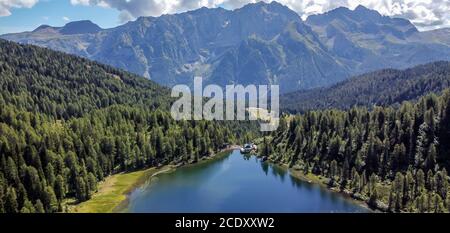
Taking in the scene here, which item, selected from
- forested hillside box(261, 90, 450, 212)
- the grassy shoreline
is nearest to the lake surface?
the grassy shoreline

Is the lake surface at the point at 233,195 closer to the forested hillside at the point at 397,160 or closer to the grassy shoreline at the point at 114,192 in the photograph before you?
the grassy shoreline at the point at 114,192

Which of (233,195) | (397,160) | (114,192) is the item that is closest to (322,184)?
(397,160)

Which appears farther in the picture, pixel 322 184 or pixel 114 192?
pixel 322 184

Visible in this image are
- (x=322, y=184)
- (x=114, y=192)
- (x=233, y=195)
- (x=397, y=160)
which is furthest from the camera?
(x=322, y=184)

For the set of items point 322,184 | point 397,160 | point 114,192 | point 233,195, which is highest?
point 397,160

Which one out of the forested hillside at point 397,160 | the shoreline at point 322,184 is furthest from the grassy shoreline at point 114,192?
the forested hillside at point 397,160

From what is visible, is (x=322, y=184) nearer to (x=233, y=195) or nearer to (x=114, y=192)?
(x=233, y=195)
